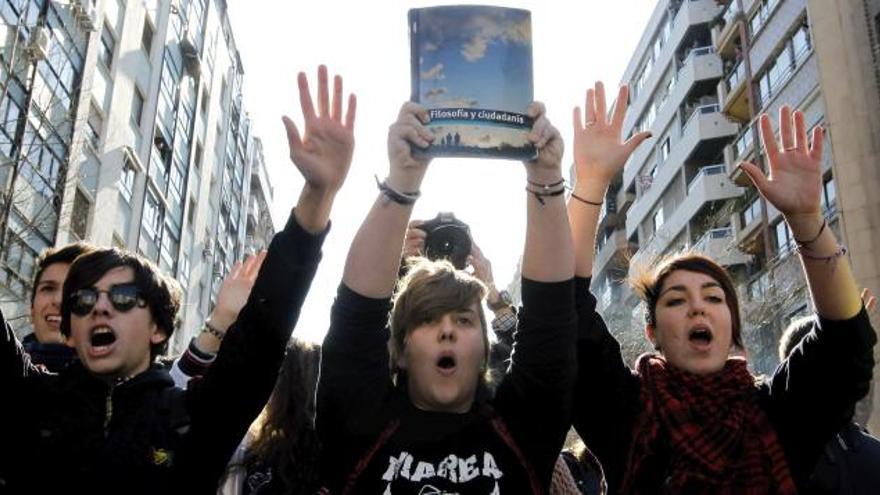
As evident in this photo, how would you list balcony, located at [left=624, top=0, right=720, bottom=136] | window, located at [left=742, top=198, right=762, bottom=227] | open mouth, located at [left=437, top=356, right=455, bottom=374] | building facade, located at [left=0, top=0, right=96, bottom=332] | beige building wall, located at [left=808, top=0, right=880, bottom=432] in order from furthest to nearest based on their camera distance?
balcony, located at [left=624, top=0, right=720, bottom=136] < window, located at [left=742, top=198, right=762, bottom=227] < beige building wall, located at [left=808, top=0, right=880, bottom=432] < building facade, located at [left=0, top=0, right=96, bottom=332] < open mouth, located at [left=437, top=356, right=455, bottom=374]

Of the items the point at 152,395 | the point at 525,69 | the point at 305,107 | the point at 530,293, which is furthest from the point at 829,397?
the point at 152,395

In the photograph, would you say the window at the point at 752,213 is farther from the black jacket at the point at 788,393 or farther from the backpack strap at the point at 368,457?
the backpack strap at the point at 368,457

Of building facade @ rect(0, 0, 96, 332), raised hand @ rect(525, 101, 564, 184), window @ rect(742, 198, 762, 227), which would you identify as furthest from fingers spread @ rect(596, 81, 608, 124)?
window @ rect(742, 198, 762, 227)

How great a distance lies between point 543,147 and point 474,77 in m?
0.29

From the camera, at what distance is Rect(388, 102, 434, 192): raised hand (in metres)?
2.44

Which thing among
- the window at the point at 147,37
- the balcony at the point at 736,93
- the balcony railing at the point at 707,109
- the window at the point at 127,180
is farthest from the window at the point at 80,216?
the balcony railing at the point at 707,109

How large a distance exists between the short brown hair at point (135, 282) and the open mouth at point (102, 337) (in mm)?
127

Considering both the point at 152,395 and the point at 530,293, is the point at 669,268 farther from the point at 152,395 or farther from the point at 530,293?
the point at 152,395

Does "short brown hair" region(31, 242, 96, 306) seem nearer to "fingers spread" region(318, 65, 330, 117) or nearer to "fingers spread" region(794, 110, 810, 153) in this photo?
"fingers spread" region(318, 65, 330, 117)

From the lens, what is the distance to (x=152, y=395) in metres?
2.66

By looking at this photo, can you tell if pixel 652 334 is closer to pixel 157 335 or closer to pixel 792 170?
pixel 792 170

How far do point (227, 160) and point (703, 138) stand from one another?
64.7 ft

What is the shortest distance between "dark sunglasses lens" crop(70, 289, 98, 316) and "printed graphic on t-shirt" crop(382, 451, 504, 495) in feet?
3.51

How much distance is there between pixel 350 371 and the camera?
2537mm
